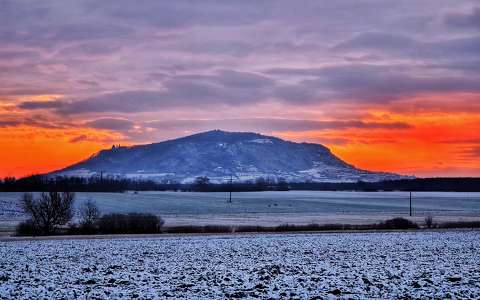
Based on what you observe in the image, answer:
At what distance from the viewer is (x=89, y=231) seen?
62.0 meters

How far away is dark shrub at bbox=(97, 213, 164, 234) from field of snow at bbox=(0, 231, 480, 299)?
18086 millimetres

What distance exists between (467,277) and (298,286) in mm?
7455

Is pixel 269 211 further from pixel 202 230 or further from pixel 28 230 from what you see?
pixel 28 230

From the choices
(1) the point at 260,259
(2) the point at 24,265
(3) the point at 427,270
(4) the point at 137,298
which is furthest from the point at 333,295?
(2) the point at 24,265

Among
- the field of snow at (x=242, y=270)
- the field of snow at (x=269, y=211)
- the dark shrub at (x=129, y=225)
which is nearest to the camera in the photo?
the field of snow at (x=242, y=270)

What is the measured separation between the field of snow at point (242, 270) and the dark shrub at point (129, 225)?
18.1 metres

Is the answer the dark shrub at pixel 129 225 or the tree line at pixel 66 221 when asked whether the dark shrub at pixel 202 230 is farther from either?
the tree line at pixel 66 221

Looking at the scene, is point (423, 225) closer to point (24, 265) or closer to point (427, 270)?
point (427, 270)

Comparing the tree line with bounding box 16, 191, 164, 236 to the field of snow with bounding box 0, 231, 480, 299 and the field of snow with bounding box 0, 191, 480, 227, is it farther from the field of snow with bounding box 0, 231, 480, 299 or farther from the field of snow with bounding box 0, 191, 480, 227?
the field of snow with bounding box 0, 231, 480, 299

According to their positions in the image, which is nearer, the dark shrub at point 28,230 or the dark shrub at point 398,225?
the dark shrub at point 28,230

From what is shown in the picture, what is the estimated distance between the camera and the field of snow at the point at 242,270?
21.2m

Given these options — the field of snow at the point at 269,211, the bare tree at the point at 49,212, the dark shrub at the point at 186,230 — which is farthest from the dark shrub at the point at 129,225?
the field of snow at the point at 269,211

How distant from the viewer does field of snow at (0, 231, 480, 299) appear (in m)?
21.2

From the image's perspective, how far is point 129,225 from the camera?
64.6 m
